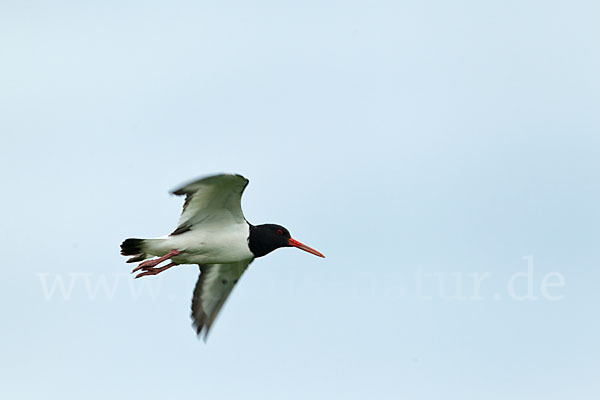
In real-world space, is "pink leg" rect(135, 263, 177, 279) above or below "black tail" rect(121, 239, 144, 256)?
below

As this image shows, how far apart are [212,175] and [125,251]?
2.34 metres

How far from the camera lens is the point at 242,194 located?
16250 millimetres

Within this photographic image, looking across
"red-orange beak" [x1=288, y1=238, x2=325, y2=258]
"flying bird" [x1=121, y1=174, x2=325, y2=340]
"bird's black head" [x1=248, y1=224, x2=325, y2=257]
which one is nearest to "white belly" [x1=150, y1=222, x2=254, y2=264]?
"flying bird" [x1=121, y1=174, x2=325, y2=340]

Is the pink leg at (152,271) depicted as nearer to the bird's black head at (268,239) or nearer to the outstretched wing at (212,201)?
the outstretched wing at (212,201)

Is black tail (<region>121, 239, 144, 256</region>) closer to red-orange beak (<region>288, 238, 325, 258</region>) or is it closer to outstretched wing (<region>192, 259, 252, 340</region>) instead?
outstretched wing (<region>192, 259, 252, 340</region>)

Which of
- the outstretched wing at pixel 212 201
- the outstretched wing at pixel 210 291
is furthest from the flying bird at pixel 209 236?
the outstretched wing at pixel 210 291

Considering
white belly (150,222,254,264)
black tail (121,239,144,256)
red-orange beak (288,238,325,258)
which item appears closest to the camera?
black tail (121,239,144,256)

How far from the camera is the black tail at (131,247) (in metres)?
16.4

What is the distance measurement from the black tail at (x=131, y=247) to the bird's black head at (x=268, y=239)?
5.97ft

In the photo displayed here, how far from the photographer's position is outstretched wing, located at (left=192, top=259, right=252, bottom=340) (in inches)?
725

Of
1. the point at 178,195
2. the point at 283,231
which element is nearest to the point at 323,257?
the point at 283,231

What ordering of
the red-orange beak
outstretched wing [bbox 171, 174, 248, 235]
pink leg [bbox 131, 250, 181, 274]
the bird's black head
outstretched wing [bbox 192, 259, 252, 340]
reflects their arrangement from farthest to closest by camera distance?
outstretched wing [bbox 192, 259, 252, 340]
the red-orange beak
the bird's black head
pink leg [bbox 131, 250, 181, 274]
outstretched wing [bbox 171, 174, 248, 235]

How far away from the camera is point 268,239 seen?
A: 17375 millimetres

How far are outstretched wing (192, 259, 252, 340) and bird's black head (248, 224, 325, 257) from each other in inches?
43.6
